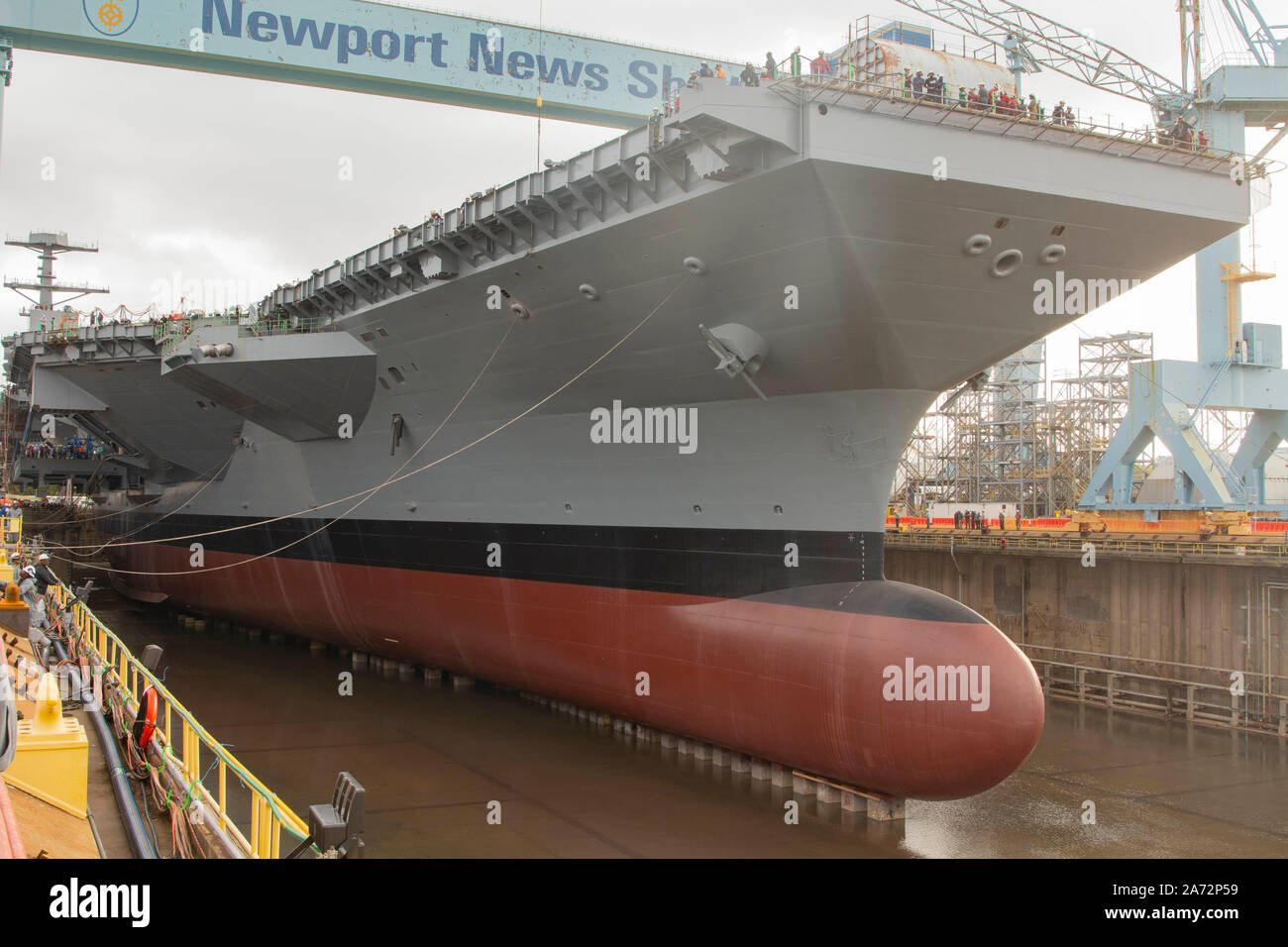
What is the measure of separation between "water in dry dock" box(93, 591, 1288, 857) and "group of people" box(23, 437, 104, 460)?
18318mm

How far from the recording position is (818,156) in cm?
866

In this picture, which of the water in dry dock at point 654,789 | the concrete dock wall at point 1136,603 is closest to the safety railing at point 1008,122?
the water in dry dock at point 654,789

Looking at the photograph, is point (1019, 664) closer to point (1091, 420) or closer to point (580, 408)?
point (580, 408)

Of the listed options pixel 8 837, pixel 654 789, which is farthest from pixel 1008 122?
pixel 8 837

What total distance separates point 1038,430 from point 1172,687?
28.4 meters

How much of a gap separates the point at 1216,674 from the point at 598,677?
11.3 metres

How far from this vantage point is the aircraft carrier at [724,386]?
9359mm

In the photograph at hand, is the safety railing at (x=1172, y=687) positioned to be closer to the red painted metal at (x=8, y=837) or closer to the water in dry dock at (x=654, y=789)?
the water in dry dock at (x=654, y=789)

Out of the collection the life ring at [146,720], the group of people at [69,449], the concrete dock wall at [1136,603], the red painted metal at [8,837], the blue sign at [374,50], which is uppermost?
the blue sign at [374,50]

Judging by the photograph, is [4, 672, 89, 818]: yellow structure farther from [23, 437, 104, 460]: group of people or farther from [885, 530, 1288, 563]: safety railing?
[23, 437, 104, 460]: group of people

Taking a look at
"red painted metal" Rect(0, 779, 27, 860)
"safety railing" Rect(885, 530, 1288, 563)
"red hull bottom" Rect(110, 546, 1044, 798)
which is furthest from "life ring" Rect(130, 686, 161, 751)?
"safety railing" Rect(885, 530, 1288, 563)

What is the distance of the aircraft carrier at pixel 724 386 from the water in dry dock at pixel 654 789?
65cm

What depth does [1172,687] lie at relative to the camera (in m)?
16.4
